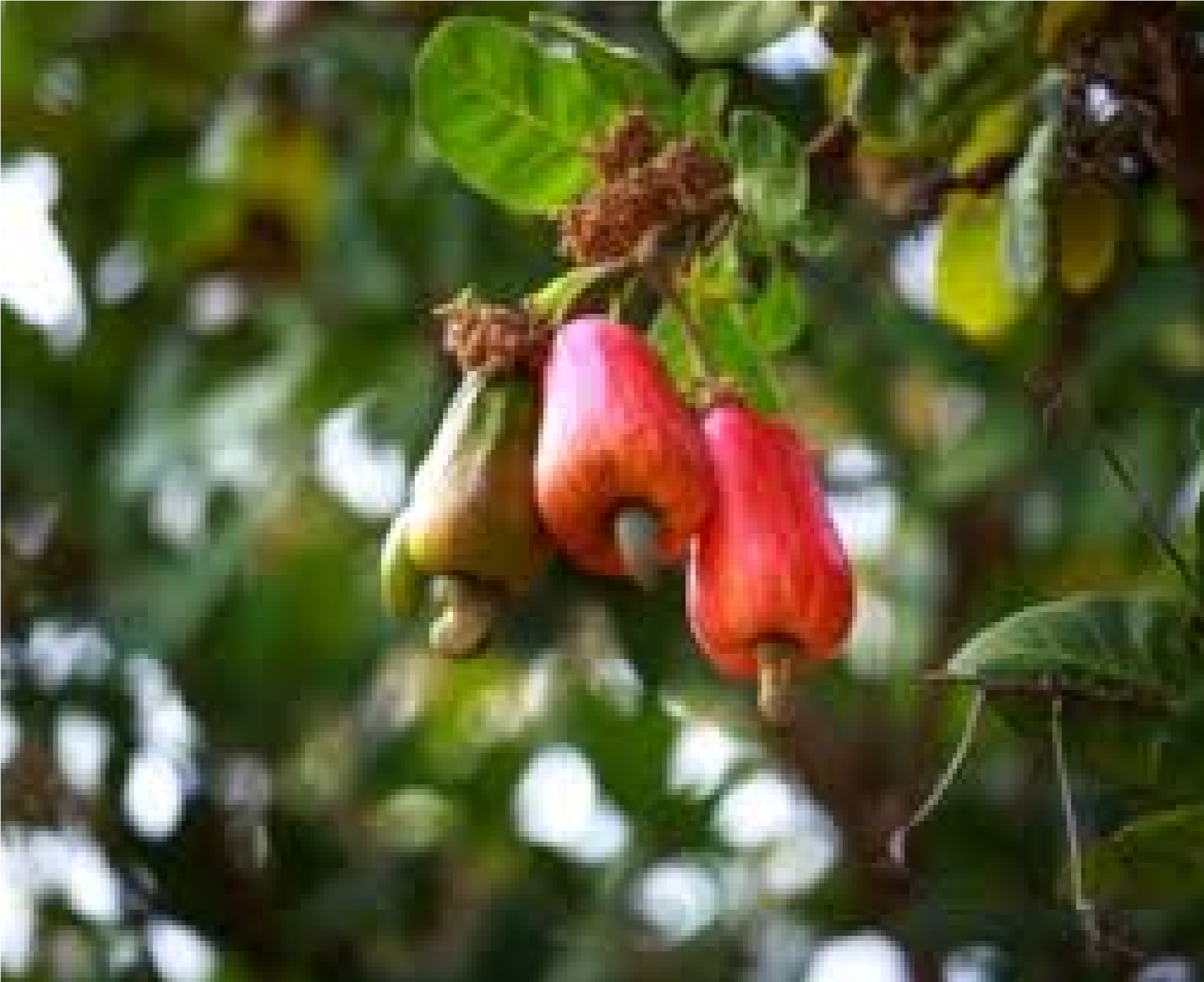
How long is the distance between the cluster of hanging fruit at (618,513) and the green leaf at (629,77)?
0.53 ft

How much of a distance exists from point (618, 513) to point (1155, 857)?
21cm

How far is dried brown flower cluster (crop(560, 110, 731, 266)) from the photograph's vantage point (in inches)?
42.1

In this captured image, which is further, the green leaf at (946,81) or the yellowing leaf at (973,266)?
the yellowing leaf at (973,266)

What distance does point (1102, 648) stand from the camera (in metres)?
1.00

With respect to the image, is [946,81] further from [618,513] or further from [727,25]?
[618,513]

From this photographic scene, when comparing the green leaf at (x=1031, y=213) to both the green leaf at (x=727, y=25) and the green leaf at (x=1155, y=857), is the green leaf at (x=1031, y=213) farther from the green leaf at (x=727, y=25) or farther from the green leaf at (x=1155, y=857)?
the green leaf at (x=1155, y=857)

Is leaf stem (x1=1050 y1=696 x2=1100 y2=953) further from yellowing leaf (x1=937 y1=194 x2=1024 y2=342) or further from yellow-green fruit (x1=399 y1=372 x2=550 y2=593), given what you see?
yellowing leaf (x1=937 y1=194 x2=1024 y2=342)

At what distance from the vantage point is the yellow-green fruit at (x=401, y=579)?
101cm

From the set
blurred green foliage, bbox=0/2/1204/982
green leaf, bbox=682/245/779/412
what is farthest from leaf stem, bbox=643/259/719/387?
blurred green foliage, bbox=0/2/1204/982

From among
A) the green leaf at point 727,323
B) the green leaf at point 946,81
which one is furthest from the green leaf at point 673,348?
the green leaf at point 946,81

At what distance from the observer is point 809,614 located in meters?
0.98

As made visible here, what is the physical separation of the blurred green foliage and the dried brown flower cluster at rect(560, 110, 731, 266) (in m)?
0.51

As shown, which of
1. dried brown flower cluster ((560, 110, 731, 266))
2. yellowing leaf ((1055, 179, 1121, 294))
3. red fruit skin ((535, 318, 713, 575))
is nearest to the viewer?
red fruit skin ((535, 318, 713, 575))

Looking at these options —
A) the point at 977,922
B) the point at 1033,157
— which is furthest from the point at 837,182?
the point at 977,922
